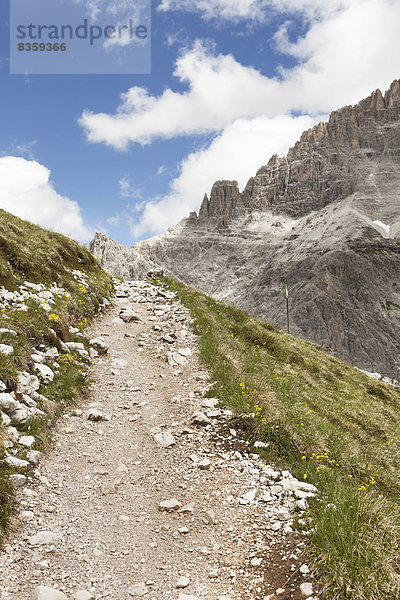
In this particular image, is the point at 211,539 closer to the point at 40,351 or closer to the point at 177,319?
the point at 40,351

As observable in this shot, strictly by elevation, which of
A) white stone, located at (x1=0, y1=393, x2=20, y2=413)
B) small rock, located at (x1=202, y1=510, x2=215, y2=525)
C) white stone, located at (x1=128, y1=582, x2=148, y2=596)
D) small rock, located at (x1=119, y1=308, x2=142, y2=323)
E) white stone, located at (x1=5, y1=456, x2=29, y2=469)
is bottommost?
white stone, located at (x1=128, y1=582, x2=148, y2=596)

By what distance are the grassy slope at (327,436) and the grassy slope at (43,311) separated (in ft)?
16.4

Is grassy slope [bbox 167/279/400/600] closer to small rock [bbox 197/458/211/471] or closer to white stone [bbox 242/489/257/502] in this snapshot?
white stone [bbox 242/489/257/502]

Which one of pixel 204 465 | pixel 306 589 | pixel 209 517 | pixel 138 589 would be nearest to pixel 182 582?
pixel 138 589

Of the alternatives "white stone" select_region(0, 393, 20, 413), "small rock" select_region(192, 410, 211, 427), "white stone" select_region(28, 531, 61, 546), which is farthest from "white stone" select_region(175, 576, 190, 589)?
"white stone" select_region(0, 393, 20, 413)

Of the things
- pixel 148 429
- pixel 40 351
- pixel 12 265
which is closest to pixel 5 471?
pixel 148 429

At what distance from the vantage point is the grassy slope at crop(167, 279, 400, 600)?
524cm

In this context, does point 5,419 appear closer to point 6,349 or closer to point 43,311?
point 6,349

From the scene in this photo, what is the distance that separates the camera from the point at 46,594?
16.5 ft

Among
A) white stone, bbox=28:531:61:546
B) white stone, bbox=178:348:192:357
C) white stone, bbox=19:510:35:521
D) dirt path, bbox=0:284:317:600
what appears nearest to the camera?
dirt path, bbox=0:284:317:600

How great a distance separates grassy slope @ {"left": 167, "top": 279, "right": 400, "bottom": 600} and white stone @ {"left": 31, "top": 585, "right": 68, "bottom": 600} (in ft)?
12.4

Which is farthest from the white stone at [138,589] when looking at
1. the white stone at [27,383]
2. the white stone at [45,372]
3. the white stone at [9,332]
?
the white stone at [9,332]

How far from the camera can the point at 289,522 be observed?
21.5 feet

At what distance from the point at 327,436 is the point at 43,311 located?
10.8m
